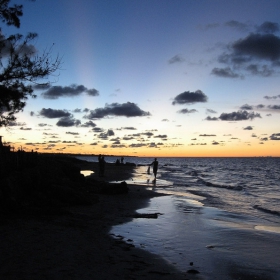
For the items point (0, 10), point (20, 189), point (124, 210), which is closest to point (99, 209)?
point (124, 210)

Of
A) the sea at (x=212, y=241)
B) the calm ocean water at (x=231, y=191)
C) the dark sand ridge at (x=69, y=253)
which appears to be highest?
the dark sand ridge at (x=69, y=253)

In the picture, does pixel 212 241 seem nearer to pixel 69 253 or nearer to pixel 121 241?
pixel 121 241

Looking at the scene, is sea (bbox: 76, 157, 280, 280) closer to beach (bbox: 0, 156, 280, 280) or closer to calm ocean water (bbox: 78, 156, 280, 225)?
beach (bbox: 0, 156, 280, 280)

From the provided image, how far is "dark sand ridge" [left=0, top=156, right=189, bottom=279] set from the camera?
581 centimetres

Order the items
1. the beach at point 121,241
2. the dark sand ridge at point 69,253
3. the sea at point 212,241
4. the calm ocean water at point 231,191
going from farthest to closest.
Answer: the calm ocean water at point 231,191
the sea at point 212,241
the beach at point 121,241
the dark sand ridge at point 69,253

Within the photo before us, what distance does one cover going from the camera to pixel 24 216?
10.1 m

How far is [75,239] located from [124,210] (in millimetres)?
5711

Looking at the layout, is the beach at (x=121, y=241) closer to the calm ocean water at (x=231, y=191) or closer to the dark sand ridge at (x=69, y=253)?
the dark sand ridge at (x=69, y=253)

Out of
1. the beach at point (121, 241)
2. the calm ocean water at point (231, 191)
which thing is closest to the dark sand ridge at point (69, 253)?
the beach at point (121, 241)

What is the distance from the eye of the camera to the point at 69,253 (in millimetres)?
6910

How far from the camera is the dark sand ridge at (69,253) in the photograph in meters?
5.81

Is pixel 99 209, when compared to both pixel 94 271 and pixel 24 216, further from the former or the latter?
pixel 94 271

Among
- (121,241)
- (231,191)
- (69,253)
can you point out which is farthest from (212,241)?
(231,191)

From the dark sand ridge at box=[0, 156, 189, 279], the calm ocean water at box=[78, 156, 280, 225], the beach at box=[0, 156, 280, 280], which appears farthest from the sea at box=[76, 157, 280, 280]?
the calm ocean water at box=[78, 156, 280, 225]
